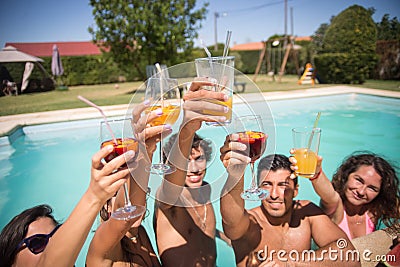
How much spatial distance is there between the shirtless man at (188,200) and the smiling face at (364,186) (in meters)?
1.39

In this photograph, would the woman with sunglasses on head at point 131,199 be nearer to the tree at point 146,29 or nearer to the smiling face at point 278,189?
the smiling face at point 278,189

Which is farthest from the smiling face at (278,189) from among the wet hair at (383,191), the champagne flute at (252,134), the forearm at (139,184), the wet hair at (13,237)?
the wet hair at (13,237)

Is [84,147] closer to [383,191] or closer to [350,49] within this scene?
[383,191]

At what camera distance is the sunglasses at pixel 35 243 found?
177 cm

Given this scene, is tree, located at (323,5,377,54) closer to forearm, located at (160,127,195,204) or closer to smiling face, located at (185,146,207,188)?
smiling face, located at (185,146,207,188)

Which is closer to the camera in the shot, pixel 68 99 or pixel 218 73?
pixel 218 73

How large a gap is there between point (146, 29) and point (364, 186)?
16.0 metres

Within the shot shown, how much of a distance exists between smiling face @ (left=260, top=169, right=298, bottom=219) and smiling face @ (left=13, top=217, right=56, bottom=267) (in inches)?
61.1

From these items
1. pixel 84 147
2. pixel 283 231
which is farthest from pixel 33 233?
pixel 84 147

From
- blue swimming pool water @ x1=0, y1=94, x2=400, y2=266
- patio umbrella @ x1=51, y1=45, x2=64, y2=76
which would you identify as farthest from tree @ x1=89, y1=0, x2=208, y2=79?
blue swimming pool water @ x1=0, y1=94, x2=400, y2=266

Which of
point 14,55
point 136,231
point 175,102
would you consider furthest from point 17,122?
point 14,55

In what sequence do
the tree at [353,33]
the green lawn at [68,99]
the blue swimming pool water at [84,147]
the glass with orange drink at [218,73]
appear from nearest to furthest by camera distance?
the glass with orange drink at [218,73]
the blue swimming pool water at [84,147]
the green lawn at [68,99]
the tree at [353,33]

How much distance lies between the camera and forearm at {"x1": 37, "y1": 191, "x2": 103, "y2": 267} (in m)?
1.25

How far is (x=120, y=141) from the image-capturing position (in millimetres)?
1477
